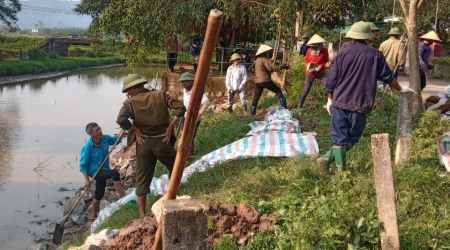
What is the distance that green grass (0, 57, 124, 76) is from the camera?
29355mm

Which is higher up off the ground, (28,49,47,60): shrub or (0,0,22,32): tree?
(0,0,22,32): tree

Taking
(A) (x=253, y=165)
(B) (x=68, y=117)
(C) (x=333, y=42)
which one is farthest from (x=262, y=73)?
(C) (x=333, y=42)

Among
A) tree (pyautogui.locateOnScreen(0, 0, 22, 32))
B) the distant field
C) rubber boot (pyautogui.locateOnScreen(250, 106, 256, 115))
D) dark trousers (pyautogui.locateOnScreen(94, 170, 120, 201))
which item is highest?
tree (pyautogui.locateOnScreen(0, 0, 22, 32))

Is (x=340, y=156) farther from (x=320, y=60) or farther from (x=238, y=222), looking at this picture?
(x=320, y=60)

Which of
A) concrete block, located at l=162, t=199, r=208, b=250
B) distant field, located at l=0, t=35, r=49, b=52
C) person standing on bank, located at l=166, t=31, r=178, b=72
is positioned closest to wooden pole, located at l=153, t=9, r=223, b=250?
concrete block, located at l=162, t=199, r=208, b=250

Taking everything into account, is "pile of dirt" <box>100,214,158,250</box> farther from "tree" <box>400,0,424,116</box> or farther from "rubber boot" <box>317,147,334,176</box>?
"tree" <box>400,0,424,116</box>

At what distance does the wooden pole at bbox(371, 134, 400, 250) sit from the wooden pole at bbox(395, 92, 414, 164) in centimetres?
154

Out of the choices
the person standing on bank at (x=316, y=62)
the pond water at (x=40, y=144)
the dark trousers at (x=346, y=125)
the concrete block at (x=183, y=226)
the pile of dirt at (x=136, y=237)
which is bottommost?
the pond water at (x=40, y=144)

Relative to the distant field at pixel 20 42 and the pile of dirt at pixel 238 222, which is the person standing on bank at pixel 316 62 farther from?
the distant field at pixel 20 42

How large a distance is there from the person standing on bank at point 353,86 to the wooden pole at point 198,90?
2.49 m

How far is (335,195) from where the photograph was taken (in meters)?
4.12

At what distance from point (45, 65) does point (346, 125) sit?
108ft

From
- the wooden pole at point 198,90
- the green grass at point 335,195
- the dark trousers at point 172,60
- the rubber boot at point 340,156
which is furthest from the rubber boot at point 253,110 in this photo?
the wooden pole at point 198,90

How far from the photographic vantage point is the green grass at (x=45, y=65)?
29.4m
